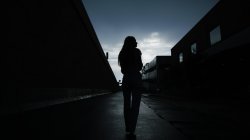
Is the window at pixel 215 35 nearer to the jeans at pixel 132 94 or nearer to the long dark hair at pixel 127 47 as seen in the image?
the long dark hair at pixel 127 47

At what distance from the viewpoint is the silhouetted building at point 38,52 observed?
14.7 feet

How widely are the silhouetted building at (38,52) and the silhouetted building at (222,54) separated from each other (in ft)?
33.1

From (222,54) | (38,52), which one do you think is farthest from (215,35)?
(38,52)

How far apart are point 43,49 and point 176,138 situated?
553cm

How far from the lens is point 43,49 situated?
6.38m

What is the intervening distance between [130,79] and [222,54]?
1137 cm

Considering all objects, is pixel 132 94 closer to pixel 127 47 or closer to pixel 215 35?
pixel 127 47

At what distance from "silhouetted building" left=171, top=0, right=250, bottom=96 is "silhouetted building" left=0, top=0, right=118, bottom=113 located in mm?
10090

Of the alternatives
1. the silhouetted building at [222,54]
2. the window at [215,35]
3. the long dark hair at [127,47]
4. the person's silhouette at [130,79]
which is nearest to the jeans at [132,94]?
the person's silhouette at [130,79]

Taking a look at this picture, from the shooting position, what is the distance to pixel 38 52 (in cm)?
602

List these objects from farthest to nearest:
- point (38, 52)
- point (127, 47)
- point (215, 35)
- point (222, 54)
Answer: point (215, 35)
point (222, 54)
point (38, 52)
point (127, 47)

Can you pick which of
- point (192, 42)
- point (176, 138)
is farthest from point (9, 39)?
point (192, 42)

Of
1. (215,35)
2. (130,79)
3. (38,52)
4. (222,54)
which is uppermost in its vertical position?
(215,35)

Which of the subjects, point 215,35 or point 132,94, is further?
point 215,35
